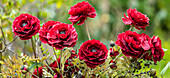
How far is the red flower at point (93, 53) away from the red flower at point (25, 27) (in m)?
0.14

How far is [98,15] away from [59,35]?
1.93 m

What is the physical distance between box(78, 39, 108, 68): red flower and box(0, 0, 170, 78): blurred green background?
40cm

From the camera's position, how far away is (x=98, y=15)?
238 centimetres

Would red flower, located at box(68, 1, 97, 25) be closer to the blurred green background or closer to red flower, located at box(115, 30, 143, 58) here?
red flower, located at box(115, 30, 143, 58)

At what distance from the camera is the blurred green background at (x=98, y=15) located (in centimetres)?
109

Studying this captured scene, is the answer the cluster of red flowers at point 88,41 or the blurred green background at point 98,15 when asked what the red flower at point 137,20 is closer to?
the cluster of red flowers at point 88,41

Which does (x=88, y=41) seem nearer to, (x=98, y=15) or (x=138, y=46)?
(x=138, y=46)

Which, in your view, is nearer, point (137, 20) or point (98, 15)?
point (137, 20)

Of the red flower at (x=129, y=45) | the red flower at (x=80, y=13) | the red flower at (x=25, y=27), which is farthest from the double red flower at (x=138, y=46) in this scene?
the red flower at (x=25, y=27)

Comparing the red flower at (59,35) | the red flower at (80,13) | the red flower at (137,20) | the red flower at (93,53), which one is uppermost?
the red flower at (80,13)

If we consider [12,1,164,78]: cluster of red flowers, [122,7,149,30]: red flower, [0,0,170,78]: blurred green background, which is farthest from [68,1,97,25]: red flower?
[0,0,170,78]: blurred green background

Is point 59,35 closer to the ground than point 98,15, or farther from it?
closer to the ground

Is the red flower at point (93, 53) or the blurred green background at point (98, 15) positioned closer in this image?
the red flower at point (93, 53)

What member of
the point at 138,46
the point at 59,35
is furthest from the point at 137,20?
the point at 59,35
